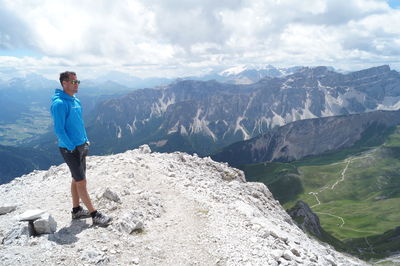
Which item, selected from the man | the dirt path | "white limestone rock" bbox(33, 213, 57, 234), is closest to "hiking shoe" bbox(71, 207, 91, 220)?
the man

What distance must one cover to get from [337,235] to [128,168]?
166m

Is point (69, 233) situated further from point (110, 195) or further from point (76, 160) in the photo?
point (110, 195)

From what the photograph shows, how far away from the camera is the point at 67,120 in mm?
14242

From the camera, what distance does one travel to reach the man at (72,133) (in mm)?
13867

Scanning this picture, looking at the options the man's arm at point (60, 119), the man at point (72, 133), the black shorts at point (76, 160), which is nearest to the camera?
the man's arm at point (60, 119)

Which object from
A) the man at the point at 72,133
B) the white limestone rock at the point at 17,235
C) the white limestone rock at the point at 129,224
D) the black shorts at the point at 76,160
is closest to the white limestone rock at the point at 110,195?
the white limestone rock at the point at 129,224

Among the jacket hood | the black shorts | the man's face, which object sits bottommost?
the black shorts

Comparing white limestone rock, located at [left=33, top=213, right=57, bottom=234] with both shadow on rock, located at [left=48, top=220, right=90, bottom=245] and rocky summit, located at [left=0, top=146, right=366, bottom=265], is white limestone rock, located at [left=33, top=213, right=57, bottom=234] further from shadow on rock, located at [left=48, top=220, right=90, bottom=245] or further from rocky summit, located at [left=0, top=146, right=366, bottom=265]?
shadow on rock, located at [left=48, top=220, right=90, bottom=245]

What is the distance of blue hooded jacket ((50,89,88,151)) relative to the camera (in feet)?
45.3

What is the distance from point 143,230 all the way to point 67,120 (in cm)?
661

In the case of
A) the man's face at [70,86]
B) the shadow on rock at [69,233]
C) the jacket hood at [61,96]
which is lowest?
the shadow on rock at [69,233]

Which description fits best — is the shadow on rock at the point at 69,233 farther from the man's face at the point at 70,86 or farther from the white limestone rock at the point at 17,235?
the man's face at the point at 70,86

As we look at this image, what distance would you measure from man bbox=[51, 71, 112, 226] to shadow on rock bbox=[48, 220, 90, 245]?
2.32ft

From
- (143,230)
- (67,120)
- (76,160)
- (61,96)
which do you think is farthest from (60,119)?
Answer: (143,230)
